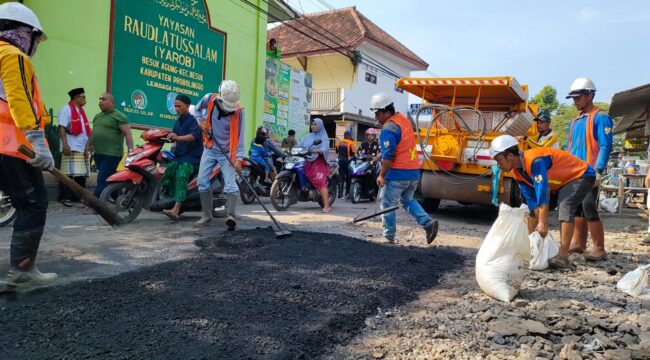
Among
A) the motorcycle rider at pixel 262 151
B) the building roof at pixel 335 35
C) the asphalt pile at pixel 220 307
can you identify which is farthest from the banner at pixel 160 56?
the building roof at pixel 335 35

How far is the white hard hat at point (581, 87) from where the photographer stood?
4.56m

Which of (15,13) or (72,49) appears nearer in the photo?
(15,13)

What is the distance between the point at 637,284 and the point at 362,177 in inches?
266

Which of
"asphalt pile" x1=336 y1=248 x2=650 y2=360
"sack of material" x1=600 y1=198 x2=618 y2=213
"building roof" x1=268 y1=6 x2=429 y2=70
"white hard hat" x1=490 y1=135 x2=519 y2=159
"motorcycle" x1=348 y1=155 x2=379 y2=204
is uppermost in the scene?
"building roof" x1=268 y1=6 x2=429 y2=70

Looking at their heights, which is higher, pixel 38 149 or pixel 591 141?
pixel 591 141

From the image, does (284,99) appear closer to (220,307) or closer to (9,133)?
(9,133)

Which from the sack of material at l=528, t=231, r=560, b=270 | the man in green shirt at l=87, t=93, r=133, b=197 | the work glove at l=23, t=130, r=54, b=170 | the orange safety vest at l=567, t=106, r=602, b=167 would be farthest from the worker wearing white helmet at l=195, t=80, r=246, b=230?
the orange safety vest at l=567, t=106, r=602, b=167

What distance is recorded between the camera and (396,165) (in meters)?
4.89

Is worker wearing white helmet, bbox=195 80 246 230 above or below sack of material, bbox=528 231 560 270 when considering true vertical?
above

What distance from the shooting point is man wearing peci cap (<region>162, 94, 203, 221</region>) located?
18.2 feet

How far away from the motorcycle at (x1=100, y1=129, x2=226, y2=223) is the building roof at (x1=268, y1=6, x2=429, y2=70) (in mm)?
15002

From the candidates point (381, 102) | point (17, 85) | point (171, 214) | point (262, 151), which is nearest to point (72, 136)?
point (171, 214)

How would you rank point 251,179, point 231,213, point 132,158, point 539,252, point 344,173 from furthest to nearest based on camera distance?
1. point 344,173
2. point 251,179
3. point 132,158
4. point 231,213
5. point 539,252

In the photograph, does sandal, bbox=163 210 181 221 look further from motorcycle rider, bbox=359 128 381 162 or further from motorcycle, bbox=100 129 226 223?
motorcycle rider, bbox=359 128 381 162
